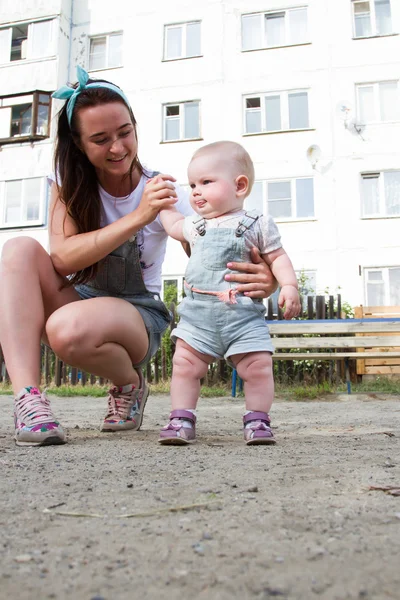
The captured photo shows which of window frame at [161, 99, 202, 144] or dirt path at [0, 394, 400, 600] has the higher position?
window frame at [161, 99, 202, 144]

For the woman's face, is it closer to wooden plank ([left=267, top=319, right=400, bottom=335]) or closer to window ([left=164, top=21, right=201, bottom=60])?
wooden plank ([left=267, top=319, right=400, bottom=335])

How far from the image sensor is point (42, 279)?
245 centimetres

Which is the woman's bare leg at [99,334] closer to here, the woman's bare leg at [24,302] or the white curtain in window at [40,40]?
the woman's bare leg at [24,302]

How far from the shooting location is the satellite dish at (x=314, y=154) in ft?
40.1

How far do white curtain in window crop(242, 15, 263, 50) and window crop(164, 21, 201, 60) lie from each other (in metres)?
1.03

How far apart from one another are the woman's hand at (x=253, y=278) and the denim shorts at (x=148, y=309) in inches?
23.3

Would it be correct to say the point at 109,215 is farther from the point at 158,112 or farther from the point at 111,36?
the point at 111,36

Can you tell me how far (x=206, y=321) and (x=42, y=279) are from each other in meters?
0.74

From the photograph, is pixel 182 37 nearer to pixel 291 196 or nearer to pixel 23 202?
pixel 291 196

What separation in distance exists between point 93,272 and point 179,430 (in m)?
0.85

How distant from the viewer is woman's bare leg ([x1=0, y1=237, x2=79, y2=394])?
7.32 feet

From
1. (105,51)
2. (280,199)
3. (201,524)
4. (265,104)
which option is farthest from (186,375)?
(105,51)

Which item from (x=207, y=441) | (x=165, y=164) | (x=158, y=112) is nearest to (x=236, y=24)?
(x=158, y=112)

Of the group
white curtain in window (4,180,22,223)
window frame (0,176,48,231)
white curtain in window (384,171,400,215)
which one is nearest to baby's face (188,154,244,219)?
white curtain in window (384,171,400,215)
